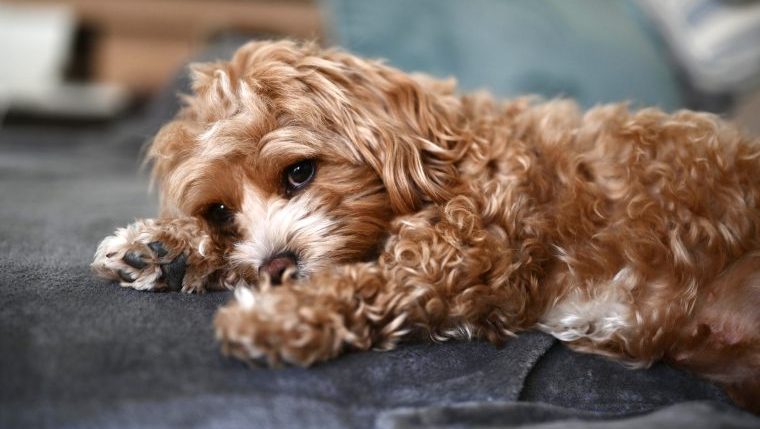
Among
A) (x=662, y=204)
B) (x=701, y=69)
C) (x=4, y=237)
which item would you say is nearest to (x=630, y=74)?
(x=701, y=69)

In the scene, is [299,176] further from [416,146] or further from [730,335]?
[730,335]

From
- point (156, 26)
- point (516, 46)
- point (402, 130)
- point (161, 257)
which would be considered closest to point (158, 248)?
point (161, 257)

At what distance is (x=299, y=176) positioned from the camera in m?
1.74

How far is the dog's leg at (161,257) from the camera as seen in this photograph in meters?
1.57

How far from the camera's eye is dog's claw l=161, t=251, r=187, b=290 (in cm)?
162

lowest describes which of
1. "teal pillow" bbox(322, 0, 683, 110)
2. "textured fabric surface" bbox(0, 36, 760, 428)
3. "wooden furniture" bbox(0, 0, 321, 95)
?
"textured fabric surface" bbox(0, 36, 760, 428)

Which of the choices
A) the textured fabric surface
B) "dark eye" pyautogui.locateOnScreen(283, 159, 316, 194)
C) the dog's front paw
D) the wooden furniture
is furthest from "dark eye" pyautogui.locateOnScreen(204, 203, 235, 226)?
the wooden furniture

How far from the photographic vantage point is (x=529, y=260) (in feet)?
5.33

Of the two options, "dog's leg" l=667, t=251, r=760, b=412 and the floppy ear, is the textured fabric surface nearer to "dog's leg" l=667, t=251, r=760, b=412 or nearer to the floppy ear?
"dog's leg" l=667, t=251, r=760, b=412

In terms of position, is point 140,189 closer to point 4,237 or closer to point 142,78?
point 4,237

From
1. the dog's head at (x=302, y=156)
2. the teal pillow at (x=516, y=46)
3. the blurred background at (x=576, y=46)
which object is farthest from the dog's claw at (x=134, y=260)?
the teal pillow at (x=516, y=46)

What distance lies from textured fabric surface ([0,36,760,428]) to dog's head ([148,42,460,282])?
25 cm

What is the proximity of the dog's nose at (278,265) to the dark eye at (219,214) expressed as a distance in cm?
26

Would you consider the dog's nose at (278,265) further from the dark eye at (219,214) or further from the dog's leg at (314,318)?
the dark eye at (219,214)
